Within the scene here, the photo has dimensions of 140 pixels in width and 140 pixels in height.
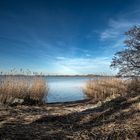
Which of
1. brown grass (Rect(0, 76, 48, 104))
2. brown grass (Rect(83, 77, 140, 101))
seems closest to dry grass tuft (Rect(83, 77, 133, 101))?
brown grass (Rect(83, 77, 140, 101))

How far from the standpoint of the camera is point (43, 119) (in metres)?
5.68

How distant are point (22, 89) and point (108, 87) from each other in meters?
4.58

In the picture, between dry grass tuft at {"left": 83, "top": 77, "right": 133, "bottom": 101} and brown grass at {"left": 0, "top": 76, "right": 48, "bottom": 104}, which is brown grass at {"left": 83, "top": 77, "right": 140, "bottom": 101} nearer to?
dry grass tuft at {"left": 83, "top": 77, "right": 133, "bottom": 101}

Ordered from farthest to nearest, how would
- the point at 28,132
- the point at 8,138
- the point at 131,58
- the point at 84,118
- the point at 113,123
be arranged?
the point at 131,58 < the point at 84,118 < the point at 113,123 < the point at 28,132 < the point at 8,138

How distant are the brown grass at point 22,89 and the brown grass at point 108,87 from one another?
A: 2738 millimetres

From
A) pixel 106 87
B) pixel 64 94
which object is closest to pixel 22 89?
pixel 106 87

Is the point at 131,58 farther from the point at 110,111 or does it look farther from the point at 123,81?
the point at 110,111

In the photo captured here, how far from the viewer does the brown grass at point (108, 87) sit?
12234 millimetres

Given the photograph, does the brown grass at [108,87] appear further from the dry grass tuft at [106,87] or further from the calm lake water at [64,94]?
the calm lake water at [64,94]

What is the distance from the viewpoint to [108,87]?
1366 centimetres

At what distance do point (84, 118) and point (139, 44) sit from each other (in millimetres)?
6671

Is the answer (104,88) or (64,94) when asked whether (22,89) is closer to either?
(104,88)

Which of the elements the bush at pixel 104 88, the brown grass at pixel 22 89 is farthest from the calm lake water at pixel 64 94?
the bush at pixel 104 88

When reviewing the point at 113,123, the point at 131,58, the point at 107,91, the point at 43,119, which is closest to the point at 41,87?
the point at 107,91
